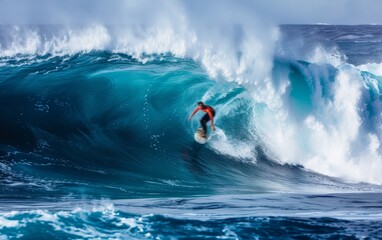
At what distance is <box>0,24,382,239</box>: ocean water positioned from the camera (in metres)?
5.90

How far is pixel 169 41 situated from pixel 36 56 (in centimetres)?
391

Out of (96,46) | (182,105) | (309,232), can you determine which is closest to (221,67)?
(182,105)

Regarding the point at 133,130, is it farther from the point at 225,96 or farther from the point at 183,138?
the point at 225,96

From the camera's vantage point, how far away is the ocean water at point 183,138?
5902mm

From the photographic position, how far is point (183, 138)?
1070 cm

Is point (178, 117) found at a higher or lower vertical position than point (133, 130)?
higher

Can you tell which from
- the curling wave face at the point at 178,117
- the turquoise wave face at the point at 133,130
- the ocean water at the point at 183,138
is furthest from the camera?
the curling wave face at the point at 178,117

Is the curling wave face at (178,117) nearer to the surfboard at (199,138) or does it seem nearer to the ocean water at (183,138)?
the ocean water at (183,138)

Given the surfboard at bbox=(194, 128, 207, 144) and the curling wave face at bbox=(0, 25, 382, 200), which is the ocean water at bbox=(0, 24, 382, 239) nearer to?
the curling wave face at bbox=(0, 25, 382, 200)

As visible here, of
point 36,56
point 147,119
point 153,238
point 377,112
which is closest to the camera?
point 153,238

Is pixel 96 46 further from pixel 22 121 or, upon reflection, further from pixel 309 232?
pixel 309 232

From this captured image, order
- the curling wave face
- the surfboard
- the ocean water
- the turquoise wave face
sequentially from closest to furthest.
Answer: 1. the ocean water
2. the turquoise wave face
3. the curling wave face
4. the surfboard

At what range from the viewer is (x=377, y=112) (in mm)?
12000

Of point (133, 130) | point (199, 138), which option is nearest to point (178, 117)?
point (199, 138)
